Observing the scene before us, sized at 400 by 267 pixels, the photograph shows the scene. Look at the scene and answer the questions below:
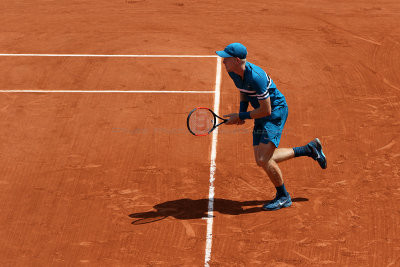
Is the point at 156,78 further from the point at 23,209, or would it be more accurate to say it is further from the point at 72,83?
the point at 23,209

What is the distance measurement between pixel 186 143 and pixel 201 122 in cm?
182

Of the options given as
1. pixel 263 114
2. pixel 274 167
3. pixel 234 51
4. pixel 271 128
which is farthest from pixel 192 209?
Answer: pixel 234 51

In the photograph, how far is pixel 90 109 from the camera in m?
11.3

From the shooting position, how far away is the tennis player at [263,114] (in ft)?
25.4

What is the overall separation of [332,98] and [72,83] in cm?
504

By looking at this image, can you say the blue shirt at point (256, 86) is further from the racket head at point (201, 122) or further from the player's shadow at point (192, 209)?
the player's shadow at point (192, 209)

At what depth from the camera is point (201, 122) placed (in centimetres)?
845

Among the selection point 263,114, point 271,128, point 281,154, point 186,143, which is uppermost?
point 263,114

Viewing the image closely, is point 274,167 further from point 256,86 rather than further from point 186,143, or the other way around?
point 186,143

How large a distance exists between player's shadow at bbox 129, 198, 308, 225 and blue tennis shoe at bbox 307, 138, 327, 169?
56 centimetres

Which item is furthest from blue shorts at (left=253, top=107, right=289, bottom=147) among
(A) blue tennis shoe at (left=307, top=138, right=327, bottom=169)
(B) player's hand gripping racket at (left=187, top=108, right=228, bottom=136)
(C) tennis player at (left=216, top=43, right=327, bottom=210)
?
(A) blue tennis shoe at (left=307, top=138, right=327, bottom=169)

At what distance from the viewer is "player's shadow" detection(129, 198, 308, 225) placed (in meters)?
8.32

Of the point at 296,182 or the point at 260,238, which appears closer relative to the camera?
the point at 260,238

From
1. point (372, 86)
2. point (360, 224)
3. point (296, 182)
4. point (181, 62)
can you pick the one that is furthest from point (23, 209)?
point (372, 86)
